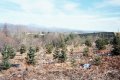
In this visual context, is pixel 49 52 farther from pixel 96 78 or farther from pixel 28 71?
pixel 96 78

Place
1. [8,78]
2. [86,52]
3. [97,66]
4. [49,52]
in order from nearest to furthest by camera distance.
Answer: [8,78]
[97,66]
[86,52]
[49,52]

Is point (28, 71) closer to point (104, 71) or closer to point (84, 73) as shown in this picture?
point (84, 73)

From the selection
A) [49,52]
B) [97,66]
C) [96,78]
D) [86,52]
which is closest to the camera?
[96,78]

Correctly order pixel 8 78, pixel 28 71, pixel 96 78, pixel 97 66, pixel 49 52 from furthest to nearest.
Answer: pixel 49 52
pixel 97 66
pixel 28 71
pixel 8 78
pixel 96 78

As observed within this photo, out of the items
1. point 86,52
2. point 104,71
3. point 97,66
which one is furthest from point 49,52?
point 104,71

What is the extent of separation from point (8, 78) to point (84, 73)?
634cm

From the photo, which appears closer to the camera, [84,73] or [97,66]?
[84,73]

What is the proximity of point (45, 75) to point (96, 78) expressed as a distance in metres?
4.30

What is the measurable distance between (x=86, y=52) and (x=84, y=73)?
10.9 metres

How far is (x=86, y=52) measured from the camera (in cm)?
2948

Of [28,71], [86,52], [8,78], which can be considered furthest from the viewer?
[86,52]

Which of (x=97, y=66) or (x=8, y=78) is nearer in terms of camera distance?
(x=8, y=78)

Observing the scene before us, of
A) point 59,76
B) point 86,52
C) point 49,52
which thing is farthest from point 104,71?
point 49,52

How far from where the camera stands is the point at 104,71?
18984mm
